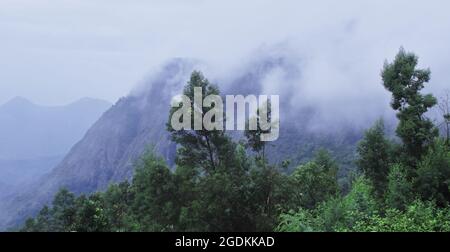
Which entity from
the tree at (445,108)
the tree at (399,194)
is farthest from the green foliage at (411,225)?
the tree at (445,108)

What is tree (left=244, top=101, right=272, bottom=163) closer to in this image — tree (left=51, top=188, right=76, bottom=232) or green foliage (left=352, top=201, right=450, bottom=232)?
green foliage (left=352, top=201, right=450, bottom=232)

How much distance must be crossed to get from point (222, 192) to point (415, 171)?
31.0 feet

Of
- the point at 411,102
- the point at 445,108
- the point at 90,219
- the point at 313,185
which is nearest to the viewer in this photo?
the point at 411,102

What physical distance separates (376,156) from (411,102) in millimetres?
3779

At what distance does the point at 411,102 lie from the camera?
24.1 m

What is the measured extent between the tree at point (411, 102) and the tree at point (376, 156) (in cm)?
162

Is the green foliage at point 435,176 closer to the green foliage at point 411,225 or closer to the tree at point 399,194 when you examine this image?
the tree at point 399,194

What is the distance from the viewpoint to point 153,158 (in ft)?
94.7

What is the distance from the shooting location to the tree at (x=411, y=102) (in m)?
24.0

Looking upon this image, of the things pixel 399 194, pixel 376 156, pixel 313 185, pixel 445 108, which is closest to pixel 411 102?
pixel 445 108

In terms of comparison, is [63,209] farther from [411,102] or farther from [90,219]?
[411,102]
